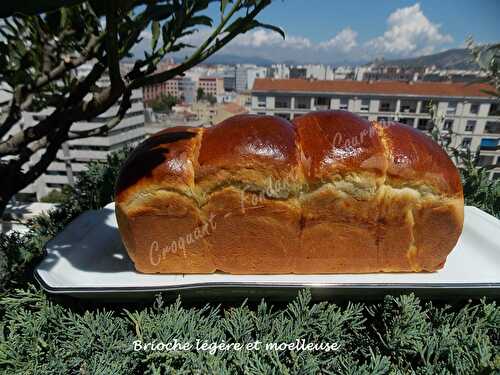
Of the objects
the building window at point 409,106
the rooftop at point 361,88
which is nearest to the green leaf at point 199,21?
the rooftop at point 361,88

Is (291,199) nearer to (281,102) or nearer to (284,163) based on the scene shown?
(284,163)

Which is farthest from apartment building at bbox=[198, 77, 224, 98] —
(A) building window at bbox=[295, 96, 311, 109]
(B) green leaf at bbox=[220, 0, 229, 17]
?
(B) green leaf at bbox=[220, 0, 229, 17]

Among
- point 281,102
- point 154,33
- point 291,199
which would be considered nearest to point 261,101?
point 281,102

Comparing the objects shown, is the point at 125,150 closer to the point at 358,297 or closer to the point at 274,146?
the point at 274,146

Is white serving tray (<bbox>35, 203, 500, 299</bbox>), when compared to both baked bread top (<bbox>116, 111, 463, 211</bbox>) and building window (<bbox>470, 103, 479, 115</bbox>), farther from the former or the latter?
building window (<bbox>470, 103, 479, 115</bbox>)

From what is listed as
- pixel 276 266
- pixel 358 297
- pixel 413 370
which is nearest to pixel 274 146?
pixel 276 266

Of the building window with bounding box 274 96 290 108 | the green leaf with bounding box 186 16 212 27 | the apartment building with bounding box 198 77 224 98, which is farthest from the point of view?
the apartment building with bounding box 198 77 224 98
